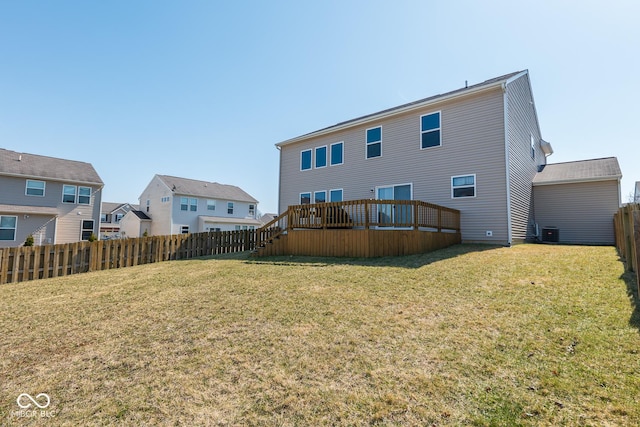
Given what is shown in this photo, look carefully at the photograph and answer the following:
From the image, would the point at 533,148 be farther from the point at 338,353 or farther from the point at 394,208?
the point at 338,353

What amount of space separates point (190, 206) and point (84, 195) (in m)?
9.22

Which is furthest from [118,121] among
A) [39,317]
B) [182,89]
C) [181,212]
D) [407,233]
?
[407,233]

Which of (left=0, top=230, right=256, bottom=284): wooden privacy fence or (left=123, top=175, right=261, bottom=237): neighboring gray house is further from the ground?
(left=123, top=175, right=261, bottom=237): neighboring gray house

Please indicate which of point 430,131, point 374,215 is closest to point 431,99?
point 430,131

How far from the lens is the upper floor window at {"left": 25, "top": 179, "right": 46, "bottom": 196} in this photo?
1948 centimetres

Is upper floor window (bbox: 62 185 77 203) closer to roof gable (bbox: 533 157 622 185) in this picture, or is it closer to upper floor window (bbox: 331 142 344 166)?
upper floor window (bbox: 331 142 344 166)

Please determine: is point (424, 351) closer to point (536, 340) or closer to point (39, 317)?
point (536, 340)

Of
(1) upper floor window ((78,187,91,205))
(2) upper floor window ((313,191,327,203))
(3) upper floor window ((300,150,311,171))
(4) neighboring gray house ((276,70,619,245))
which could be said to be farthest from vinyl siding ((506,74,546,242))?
(1) upper floor window ((78,187,91,205))

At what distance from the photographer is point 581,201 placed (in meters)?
12.3

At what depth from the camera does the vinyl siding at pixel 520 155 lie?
1071 centimetres

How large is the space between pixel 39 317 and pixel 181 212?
1048 inches

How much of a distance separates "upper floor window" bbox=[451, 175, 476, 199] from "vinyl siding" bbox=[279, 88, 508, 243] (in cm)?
15

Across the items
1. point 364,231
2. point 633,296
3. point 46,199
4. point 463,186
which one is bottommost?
point 633,296

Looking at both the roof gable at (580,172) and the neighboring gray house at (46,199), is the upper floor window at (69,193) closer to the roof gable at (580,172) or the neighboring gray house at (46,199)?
the neighboring gray house at (46,199)
